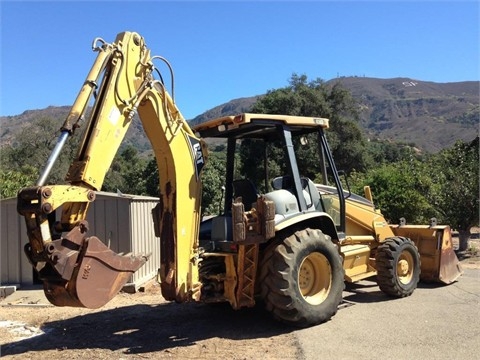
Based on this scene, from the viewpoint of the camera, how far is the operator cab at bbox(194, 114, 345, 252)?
262 inches

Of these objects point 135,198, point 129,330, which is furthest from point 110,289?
point 135,198

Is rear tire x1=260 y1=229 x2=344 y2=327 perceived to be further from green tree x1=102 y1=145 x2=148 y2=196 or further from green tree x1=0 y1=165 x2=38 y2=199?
green tree x1=102 y1=145 x2=148 y2=196

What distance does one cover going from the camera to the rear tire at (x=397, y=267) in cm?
805

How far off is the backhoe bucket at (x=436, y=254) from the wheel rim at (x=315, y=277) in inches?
135

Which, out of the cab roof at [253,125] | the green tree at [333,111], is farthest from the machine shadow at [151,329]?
the green tree at [333,111]

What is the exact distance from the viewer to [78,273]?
16.0 feet

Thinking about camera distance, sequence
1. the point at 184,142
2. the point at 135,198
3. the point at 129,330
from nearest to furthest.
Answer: the point at 184,142 < the point at 129,330 < the point at 135,198

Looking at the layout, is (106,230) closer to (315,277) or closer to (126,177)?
(315,277)

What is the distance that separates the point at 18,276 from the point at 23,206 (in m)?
7.27

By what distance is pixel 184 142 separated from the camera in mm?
6262

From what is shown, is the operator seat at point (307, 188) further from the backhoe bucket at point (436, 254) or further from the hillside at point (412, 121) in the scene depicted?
the hillside at point (412, 121)

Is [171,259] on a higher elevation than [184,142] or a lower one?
lower

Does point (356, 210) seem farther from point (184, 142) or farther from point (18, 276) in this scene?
point (18, 276)

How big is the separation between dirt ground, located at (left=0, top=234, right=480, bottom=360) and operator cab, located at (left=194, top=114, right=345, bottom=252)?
1178 mm
